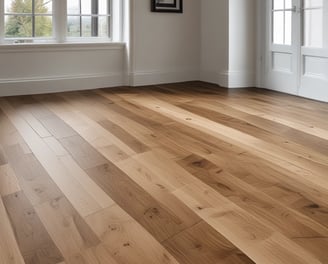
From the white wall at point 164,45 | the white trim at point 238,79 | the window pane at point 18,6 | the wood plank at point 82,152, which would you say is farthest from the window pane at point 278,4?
the wood plank at point 82,152

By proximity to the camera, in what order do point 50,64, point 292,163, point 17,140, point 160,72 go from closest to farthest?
point 292,163
point 17,140
point 50,64
point 160,72

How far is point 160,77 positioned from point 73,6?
141 centimetres

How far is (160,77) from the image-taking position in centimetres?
562

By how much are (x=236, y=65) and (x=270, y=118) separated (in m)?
1.79

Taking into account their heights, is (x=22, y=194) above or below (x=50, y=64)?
below

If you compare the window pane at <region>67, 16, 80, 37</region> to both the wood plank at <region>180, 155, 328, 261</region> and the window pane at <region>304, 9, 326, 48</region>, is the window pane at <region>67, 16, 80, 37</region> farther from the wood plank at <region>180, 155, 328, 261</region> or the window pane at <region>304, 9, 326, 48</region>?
the wood plank at <region>180, 155, 328, 261</region>

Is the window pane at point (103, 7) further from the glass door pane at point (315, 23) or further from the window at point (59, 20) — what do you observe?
the glass door pane at point (315, 23)

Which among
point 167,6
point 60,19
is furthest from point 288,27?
point 60,19

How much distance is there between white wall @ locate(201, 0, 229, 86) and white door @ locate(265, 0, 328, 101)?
1.69 feet

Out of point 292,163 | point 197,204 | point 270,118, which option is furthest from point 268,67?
point 197,204

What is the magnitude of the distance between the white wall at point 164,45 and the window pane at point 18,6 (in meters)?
1.23

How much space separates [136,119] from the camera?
360cm

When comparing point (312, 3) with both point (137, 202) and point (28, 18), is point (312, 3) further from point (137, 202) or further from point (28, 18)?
point (137, 202)

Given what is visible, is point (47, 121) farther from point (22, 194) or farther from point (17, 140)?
point (22, 194)
